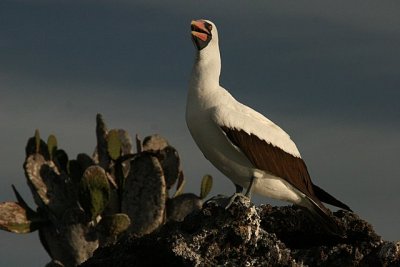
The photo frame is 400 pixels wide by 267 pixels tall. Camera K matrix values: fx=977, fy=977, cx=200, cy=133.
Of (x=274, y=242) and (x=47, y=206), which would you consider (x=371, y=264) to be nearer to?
(x=274, y=242)

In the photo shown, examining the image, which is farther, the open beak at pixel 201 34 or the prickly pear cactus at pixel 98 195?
the prickly pear cactus at pixel 98 195

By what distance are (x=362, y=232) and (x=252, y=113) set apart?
1835 millimetres

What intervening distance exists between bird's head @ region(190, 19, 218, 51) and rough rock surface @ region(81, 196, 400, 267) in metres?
2.06

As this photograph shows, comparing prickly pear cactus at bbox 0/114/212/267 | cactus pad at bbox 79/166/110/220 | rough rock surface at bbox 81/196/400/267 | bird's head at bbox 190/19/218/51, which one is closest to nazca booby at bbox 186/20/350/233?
bird's head at bbox 190/19/218/51

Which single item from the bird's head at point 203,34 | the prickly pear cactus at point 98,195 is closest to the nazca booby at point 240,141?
the bird's head at point 203,34

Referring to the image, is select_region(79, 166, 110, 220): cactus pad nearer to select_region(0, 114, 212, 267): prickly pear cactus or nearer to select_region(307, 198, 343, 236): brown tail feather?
select_region(0, 114, 212, 267): prickly pear cactus

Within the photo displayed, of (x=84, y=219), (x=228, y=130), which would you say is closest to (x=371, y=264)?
(x=228, y=130)

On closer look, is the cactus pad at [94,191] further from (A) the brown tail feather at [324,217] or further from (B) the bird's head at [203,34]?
(A) the brown tail feather at [324,217]

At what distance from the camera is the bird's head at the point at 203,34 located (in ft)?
37.4

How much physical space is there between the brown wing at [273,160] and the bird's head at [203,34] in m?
1.24

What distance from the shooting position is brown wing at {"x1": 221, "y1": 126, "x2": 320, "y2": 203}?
10875 millimetres

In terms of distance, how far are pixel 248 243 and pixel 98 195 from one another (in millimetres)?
15015

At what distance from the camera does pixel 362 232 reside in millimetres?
10617

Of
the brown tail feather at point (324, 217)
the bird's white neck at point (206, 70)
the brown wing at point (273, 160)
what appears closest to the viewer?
the brown tail feather at point (324, 217)
